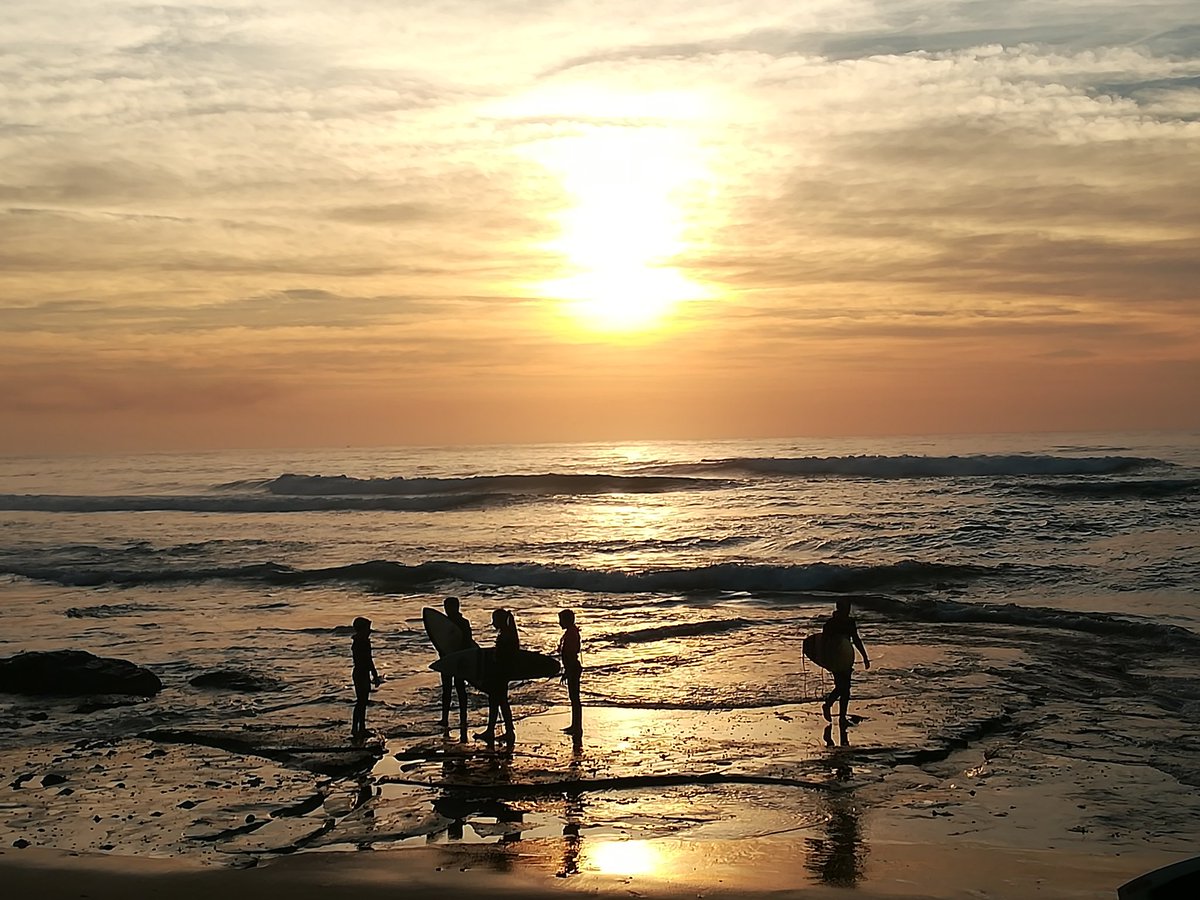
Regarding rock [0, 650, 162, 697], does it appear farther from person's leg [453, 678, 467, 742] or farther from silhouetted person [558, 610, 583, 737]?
silhouetted person [558, 610, 583, 737]

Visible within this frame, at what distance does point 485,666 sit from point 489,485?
60.0 metres

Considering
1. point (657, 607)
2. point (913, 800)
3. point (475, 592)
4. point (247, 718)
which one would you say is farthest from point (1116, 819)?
point (475, 592)

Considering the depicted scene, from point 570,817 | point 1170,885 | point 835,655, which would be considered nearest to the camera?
point 1170,885

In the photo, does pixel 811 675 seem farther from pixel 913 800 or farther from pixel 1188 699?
pixel 913 800

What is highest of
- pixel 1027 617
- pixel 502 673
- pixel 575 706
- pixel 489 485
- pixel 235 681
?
pixel 502 673

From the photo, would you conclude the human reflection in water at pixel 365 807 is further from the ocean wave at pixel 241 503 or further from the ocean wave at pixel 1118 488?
the ocean wave at pixel 241 503

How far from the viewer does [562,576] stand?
33656mm

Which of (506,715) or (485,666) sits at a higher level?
(485,666)

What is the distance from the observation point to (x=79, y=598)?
29.9 meters

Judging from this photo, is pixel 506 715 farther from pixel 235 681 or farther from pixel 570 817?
pixel 235 681

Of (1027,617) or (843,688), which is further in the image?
(1027,617)

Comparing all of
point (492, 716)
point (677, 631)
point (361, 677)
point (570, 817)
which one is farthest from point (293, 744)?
point (677, 631)

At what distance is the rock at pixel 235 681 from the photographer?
17.3 m

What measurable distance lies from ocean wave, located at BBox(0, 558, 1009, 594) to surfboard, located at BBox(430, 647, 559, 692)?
16.9 meters
